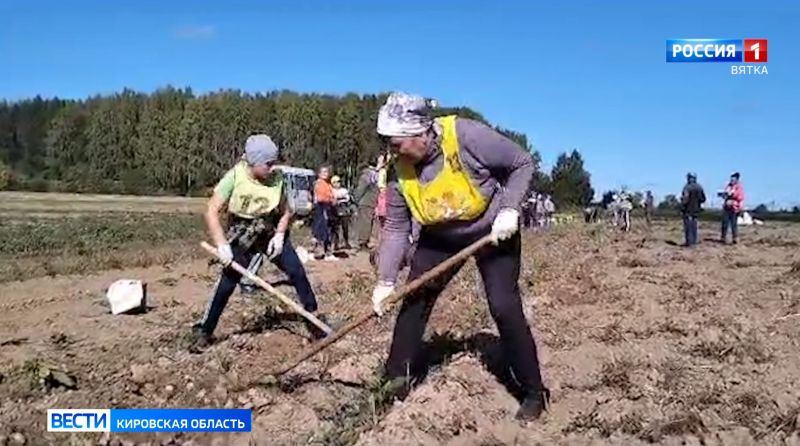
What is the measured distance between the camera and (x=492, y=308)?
4.94 meters

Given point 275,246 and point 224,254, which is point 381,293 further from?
point 275,246

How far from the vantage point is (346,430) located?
491cm

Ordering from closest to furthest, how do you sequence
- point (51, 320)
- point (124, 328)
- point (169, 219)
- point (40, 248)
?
point (124, 328) < point (51, 320) < point (40, 248) < point (169, 219)

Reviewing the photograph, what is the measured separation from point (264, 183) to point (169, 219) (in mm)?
31098

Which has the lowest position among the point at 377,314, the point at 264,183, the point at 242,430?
the point at 242,430

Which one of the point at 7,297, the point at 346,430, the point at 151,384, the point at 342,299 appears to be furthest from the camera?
the point at 7,297

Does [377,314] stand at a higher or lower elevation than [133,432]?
higher

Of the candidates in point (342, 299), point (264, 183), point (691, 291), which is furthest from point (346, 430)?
point (691, 291)

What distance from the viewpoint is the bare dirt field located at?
4.96m

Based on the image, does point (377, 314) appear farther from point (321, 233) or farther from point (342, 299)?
point (321, 233)

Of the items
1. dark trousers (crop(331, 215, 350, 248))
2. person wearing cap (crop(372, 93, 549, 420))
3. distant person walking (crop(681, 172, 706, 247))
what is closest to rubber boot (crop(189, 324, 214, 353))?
person wearing cap (crop(372, 93, 549, 420))

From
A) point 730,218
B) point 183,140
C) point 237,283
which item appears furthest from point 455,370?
point 183,140

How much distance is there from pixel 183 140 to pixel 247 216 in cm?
6990

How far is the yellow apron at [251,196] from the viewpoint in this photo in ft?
22.2
